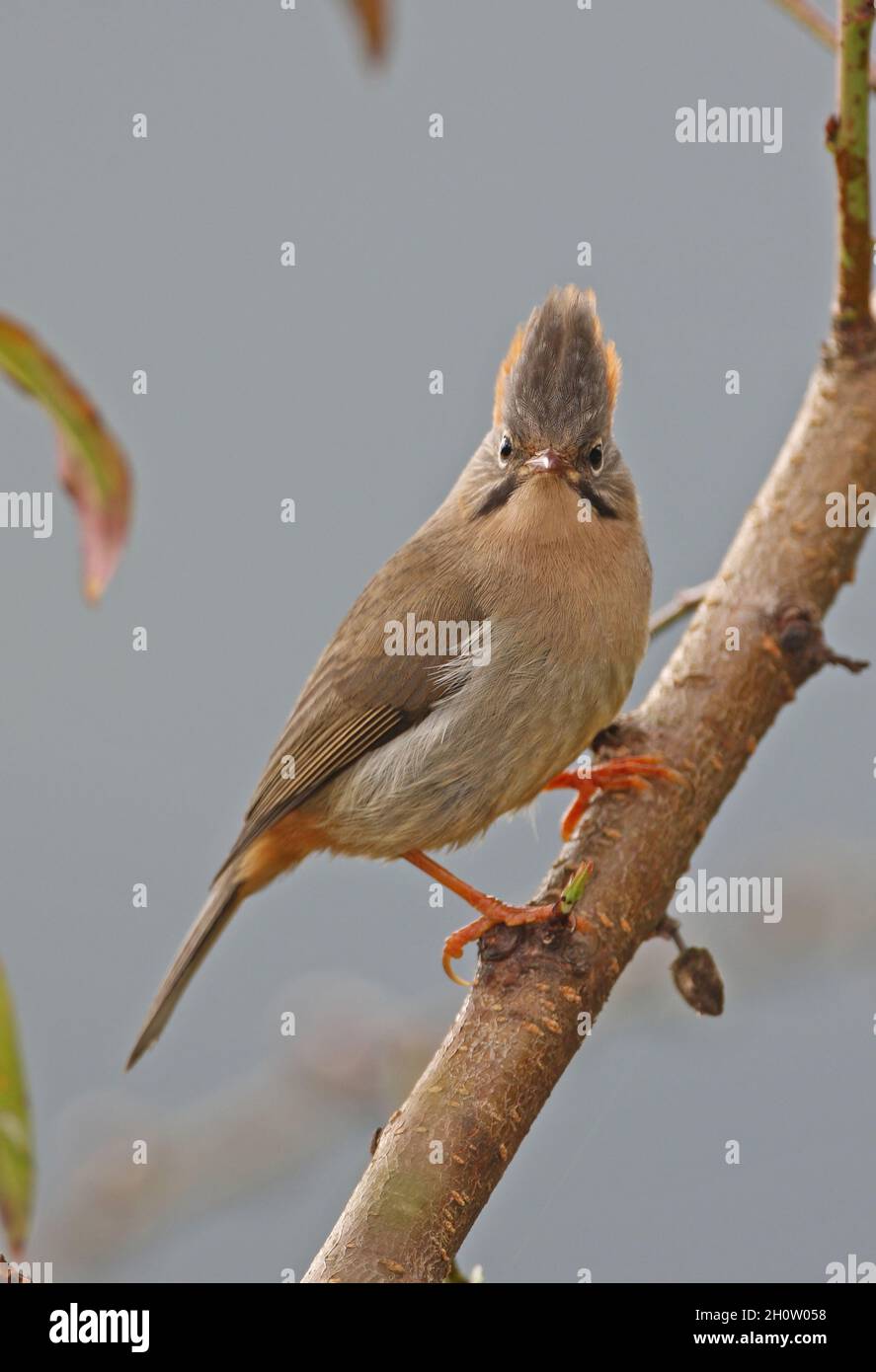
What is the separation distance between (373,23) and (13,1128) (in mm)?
961

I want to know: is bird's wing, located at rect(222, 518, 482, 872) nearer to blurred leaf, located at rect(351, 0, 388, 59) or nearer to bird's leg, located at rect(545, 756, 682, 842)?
bird's leg, located at rect(545, 756, 682, 842)

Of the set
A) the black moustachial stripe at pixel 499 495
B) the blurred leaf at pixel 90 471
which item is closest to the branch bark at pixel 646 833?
the black moustachial stripe at pixel 499 495

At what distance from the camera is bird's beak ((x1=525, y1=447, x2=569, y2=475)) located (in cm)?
343

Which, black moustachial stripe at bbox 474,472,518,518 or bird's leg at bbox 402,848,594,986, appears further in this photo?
black moustachial stripe at bbox 474,472,518,518

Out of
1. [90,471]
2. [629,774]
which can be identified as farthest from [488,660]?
[90,471]

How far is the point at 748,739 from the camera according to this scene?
3.18m

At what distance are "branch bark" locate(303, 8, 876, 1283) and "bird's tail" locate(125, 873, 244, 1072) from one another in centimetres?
105

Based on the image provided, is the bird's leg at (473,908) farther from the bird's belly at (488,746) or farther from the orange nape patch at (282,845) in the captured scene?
the orange nape patch at (282,845)

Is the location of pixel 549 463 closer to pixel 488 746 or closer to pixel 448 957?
pixel 488 746

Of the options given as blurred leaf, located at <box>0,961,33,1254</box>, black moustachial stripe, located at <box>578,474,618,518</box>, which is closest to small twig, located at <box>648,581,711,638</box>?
black moustachial stripe, located at <box>578,474,618,518</box>

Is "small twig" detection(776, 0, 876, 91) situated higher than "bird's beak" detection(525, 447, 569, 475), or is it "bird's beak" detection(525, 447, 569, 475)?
"small twig" detection(776, 0, 876, 91)
